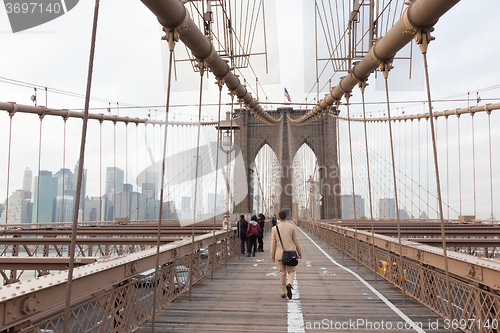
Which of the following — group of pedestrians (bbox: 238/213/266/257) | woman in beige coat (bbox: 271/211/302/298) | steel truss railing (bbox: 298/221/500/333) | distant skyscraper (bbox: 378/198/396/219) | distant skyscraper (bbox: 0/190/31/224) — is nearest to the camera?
steel truss railing (bbox: 298/221/500/333)

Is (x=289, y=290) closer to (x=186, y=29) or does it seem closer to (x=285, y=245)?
(x=285, y=245)

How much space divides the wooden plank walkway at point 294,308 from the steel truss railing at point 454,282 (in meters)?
0.21

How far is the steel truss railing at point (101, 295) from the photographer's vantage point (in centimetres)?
216

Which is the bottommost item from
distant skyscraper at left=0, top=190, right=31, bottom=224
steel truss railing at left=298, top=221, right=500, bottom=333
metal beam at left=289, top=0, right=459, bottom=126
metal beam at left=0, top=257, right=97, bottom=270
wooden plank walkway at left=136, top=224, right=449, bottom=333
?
wooden plank walkway at left=136, top=224, right=449, bottom=333

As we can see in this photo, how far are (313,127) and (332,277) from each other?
41720 mm

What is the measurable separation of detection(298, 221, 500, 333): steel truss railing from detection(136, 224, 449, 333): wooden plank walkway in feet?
0.70

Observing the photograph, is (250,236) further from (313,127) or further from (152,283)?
(313,127)

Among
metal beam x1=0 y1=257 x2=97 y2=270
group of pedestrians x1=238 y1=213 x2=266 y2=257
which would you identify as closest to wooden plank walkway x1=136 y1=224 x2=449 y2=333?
metal beam x1=0 y1=257 x2=97 y2=270

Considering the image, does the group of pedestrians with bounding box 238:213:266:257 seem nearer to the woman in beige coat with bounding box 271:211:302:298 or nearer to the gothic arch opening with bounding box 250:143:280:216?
the woman in beige coat with bounding box 271:211:302:298

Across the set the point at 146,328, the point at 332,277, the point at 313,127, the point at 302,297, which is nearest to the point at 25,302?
the point at 146,328

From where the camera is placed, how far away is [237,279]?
23.3 feet

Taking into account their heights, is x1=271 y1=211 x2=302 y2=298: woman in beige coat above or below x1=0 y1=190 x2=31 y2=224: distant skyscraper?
below

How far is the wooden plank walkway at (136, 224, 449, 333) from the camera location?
160 inches

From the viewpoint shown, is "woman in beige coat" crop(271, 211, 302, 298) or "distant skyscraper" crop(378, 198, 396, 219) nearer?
"woman in beige coat" crop(271, 211, 302, 298)
